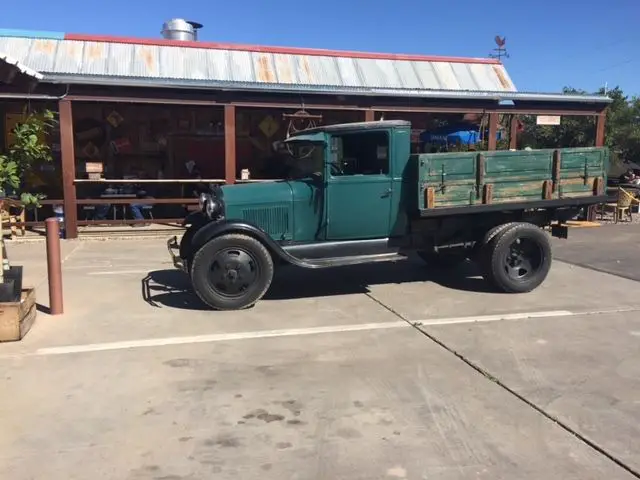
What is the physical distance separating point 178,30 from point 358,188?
506 inches

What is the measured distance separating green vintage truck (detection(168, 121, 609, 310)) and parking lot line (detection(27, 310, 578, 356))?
3.01 feet

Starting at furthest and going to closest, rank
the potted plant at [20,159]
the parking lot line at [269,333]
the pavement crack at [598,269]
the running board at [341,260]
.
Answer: the pavement crack at [598,269] → the running board at [341,260] → the potted plant at [20,159] → the parking lot line at [269,333]

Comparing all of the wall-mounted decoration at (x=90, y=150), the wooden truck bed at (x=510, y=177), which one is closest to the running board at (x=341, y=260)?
the wooden truck bed at (x=510, y=177)

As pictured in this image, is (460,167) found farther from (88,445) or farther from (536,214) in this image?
(88,445)

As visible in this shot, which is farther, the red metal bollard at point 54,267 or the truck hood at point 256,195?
the truck hood at point 256,195

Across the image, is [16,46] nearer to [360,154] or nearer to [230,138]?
[230,138]

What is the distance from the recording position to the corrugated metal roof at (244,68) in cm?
1283

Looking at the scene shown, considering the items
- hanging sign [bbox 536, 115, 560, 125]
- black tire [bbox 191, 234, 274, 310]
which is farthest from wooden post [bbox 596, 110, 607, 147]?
black tire [bbox 191, 234, 274, 310]

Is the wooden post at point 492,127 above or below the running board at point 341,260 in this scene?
above

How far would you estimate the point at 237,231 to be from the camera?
260 inches

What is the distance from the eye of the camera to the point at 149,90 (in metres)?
12.0

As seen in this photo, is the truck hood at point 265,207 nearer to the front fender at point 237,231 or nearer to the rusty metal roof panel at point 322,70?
the front fender at point 237,231

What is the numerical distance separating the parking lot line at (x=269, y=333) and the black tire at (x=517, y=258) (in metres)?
0.91

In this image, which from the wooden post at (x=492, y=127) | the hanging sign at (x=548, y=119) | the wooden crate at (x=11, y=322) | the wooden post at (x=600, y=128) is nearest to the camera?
the wooden crate at (x=11, y=322)
